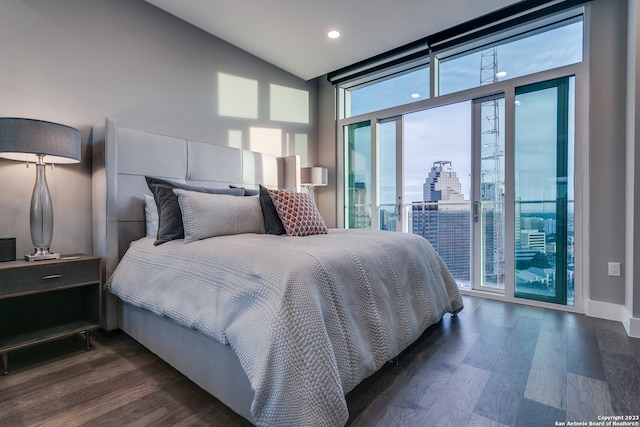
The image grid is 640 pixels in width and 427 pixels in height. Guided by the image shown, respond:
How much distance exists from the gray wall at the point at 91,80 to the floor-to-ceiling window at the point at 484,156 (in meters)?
1.96

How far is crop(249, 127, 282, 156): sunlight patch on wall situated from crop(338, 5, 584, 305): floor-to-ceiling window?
1.05m

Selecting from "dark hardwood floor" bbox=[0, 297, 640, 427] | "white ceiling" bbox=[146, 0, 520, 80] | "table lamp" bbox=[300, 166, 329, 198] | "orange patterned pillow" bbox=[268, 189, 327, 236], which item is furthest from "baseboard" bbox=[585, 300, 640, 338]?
"table lamp" bbox=[300, 166, 329, 198]

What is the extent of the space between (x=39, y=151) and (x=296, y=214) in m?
1.59

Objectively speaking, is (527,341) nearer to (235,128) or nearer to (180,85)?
(235,128)

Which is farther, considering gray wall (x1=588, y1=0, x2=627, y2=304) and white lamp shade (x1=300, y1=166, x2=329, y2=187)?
white lamp shade (x1=300, y1=166, x2=329, y2=187)

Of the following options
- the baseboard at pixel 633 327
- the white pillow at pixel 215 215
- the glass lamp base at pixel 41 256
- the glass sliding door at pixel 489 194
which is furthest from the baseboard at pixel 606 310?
the glass lamp base at pixel 41 256

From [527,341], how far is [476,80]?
2702mm

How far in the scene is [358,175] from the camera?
171 inches

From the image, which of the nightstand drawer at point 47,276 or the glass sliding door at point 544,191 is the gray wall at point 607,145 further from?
the nightstand drawer at point 47,276

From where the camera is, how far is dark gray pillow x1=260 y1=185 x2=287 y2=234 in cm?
224

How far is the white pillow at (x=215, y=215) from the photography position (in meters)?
1.91

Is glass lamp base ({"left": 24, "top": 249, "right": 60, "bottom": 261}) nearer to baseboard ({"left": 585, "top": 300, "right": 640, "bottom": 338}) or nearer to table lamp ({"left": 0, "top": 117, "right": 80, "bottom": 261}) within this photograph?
table lamp ({"left": 0, "top": 117, "right": 80, "bottom": 261})

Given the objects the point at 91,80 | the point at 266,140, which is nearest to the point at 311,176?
the point at 266,140

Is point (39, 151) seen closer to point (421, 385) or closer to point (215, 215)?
point (215, 215)
